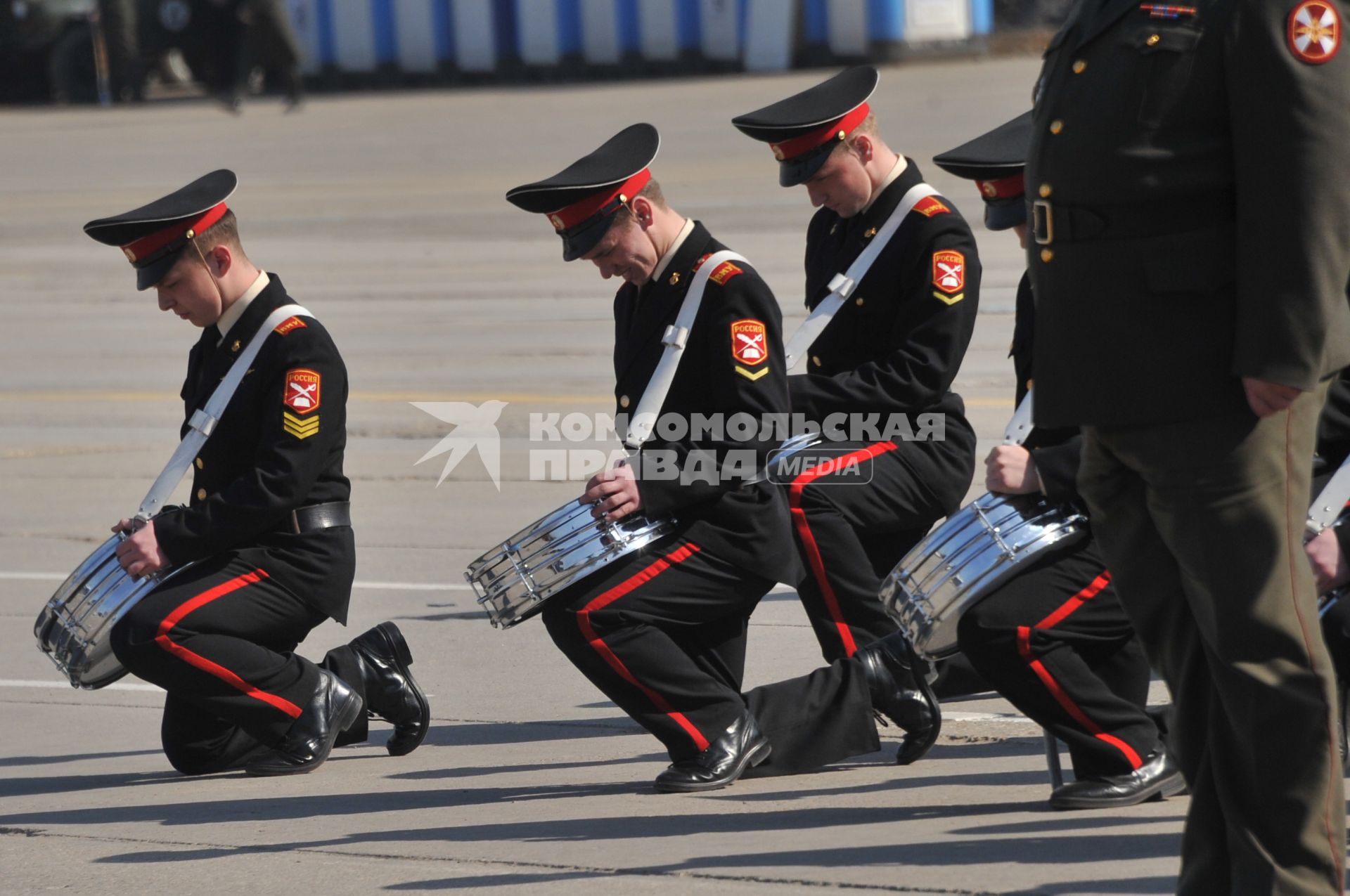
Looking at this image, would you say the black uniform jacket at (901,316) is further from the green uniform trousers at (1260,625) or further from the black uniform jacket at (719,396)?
the green uniform trousers at (1260,625)

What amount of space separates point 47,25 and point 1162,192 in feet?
118

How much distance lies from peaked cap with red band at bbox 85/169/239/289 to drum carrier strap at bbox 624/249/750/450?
1.32 m

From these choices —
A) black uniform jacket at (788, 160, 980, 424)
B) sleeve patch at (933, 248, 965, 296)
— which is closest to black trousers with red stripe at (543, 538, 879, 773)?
black uniform jacket at (788, 160, 980, 424)

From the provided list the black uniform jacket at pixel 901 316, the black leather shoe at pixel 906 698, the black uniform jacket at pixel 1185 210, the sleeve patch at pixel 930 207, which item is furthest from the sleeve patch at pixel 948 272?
the black uniform jacket at pixel 1185 210

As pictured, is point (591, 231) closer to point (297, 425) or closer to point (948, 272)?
point (297, 425)

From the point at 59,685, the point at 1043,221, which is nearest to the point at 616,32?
the point at 59,685

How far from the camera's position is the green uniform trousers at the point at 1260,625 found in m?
3.29

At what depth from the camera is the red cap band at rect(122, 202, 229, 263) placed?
5473 mm

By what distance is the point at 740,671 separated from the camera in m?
5.30

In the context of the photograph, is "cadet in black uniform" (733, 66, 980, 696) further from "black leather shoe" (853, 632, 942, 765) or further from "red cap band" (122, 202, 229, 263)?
"red cap band" (122, 202, 229, 263)

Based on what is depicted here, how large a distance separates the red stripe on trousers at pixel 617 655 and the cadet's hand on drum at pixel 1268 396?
205 centimetres

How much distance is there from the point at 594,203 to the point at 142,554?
1576 millimetres

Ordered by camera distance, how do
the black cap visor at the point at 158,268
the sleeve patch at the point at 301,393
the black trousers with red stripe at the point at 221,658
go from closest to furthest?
the black trousers with red stripe at the point at 221,658
the sleeve patch at the point at 301,393
the black cap visor at the point at 158,268

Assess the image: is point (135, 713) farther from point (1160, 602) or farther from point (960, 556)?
point (1160, 602)
